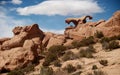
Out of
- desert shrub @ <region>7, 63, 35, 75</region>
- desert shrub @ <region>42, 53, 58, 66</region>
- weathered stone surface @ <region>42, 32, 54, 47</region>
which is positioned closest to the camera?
desert shrub @ <region>7, 63, 35, 75</region>

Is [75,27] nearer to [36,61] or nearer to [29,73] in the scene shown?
[36,61]

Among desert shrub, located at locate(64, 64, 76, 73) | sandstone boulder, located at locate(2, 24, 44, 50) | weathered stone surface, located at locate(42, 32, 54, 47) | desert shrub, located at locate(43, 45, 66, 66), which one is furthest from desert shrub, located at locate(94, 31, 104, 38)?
desert shrub, located at locate(64, 64, 76, 73)

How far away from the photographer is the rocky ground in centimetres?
1886

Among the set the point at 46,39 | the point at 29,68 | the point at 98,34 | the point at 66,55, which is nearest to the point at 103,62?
the point at 66,55

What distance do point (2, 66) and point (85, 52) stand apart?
8542 millimetres

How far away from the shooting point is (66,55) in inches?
933

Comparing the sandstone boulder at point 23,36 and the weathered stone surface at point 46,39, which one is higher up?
the sandstone boulder at point 23,36

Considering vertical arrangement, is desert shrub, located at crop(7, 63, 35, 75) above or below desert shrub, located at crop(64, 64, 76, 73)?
below

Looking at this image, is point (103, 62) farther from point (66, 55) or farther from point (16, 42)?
point (16, 42)

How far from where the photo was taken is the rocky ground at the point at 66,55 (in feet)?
61.9

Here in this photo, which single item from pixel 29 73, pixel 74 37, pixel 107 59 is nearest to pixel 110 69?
pixel 107 59

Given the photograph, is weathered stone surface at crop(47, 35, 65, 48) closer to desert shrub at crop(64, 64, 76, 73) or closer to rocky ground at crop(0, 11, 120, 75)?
rocky ground at crop(0, 11, 120, 75)

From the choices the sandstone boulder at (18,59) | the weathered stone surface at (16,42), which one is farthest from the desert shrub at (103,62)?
the weathered stone surface at (16,42)

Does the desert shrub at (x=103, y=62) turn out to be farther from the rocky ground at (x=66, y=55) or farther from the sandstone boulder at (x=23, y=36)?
the sandstone boulder at (x=23, y=36)
